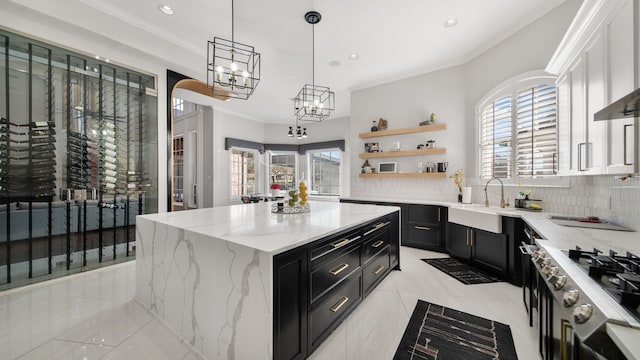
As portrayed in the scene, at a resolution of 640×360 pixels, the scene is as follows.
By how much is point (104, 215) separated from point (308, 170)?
17.3 ft

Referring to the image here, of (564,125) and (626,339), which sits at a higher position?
(564,125)

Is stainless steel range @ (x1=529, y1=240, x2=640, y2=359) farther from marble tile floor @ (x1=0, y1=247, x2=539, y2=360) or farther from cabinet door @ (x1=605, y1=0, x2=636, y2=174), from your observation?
marble tile floor @ (x1=0, y1=247, x2=539, y2=360)

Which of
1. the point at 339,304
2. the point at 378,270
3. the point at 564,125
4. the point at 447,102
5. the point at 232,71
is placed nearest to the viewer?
Answer: the point at 339,304

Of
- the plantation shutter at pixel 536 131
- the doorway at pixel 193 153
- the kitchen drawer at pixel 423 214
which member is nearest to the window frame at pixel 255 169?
the doorway at pixel 193 153

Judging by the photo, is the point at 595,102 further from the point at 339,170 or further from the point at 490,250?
the point at 339,170

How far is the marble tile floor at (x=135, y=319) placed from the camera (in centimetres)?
168

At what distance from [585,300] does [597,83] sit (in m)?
1.68

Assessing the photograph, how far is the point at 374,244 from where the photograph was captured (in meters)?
2.51

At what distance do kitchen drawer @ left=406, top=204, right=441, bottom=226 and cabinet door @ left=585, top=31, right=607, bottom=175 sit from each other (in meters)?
2.26

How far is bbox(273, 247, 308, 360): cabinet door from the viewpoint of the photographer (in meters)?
1.27

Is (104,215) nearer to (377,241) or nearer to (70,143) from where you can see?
(70,143)

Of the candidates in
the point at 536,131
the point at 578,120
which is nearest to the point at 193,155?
the point at 536,131

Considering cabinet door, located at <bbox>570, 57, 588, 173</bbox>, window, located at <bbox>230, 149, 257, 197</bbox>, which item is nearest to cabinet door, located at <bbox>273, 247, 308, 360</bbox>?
cabinet door, located at <bbox>570, 57, 588, 173</bbox>

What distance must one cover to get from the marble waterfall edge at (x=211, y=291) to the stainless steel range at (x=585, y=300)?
1208 mm
